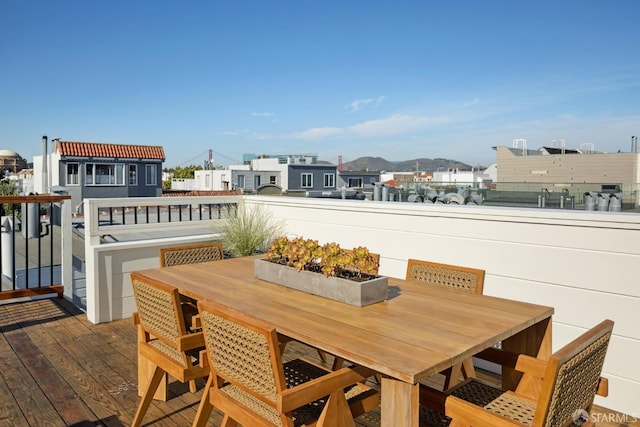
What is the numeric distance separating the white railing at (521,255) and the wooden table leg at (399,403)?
72.6 inches

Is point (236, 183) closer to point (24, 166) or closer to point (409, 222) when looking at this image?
point (24, 166)

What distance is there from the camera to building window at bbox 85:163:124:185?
28.1m

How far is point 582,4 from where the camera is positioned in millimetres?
10469

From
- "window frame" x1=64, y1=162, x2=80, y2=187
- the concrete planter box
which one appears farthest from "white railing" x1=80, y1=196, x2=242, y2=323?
"window frame" x1=64, y1=162, x2=80, y2=187

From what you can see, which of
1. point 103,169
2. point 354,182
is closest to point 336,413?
point 103,169

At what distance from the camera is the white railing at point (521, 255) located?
264cm

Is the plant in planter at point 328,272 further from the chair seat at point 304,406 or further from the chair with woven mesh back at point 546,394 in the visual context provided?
the chair with woven mesh back at point 546,394

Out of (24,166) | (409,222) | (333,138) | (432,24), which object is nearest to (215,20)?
(432,24)

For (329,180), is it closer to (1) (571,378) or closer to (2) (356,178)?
(2) (356,178)

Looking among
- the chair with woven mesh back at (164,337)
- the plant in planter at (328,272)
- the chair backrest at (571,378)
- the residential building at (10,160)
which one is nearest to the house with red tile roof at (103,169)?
the residential building at (10,160)

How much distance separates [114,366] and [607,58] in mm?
24184

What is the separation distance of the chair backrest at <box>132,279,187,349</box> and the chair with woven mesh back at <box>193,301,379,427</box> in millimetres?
336

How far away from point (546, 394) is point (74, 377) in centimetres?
291

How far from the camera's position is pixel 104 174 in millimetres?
28766
